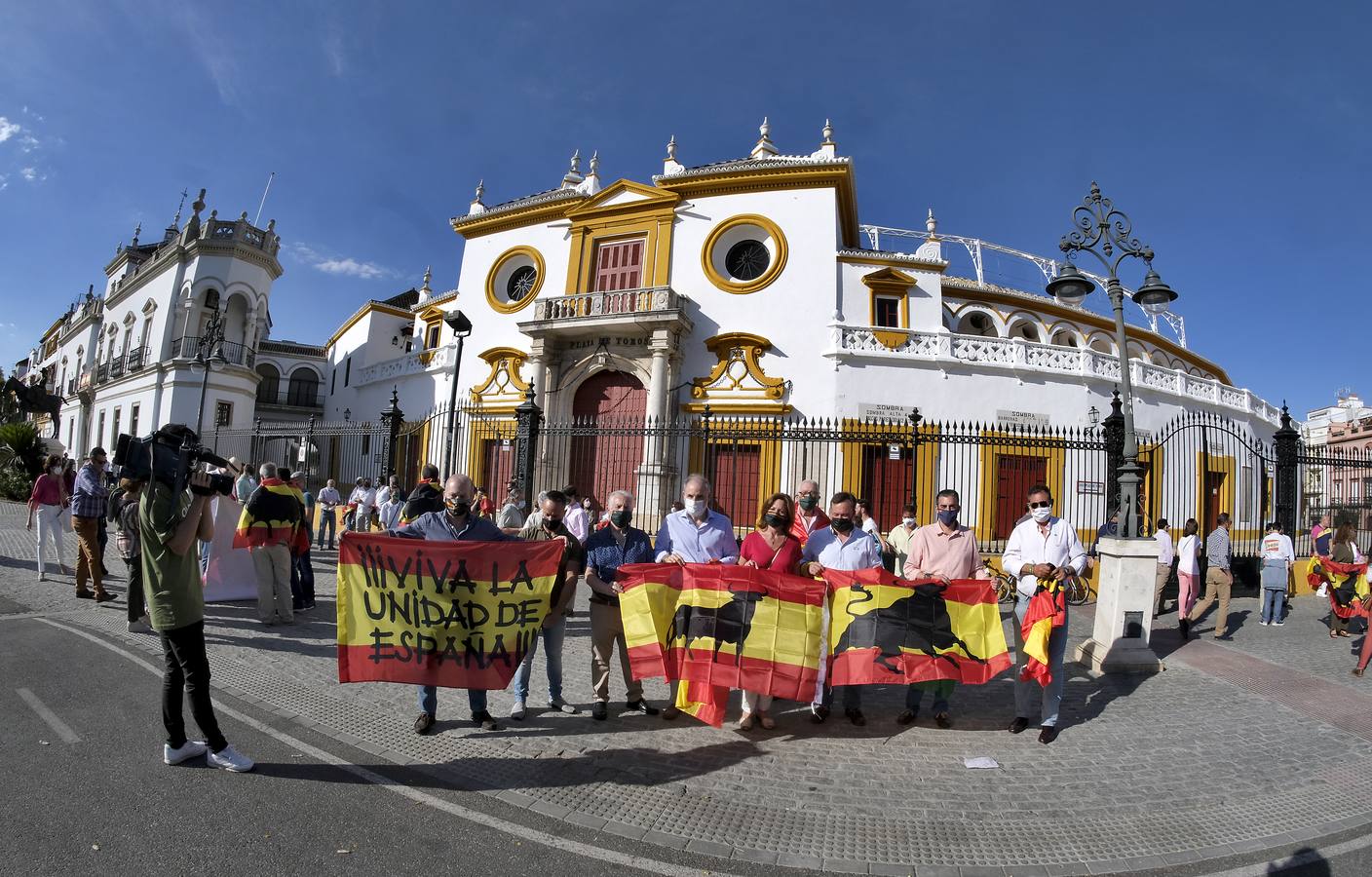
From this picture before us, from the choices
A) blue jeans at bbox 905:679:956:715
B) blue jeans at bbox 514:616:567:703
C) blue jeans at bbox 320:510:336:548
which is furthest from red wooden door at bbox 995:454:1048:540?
blue jeans at bbox 320:510:336:548

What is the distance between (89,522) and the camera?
7801 millimetres

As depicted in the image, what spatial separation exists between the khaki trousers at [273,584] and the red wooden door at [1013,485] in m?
14.5

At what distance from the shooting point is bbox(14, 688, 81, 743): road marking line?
4050 millimetres

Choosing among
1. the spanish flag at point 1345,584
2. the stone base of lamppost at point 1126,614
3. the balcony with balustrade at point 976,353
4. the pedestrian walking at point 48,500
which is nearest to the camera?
the stone base of lamppost at point 1126,614

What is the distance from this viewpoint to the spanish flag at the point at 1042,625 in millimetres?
4938

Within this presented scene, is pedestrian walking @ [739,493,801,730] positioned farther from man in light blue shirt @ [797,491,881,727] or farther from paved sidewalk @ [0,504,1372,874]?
paved sidewalk @ [0,504,1372,874]

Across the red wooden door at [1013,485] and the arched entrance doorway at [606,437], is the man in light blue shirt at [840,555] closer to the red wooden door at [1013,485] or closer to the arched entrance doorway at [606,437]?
the red wooden door at [1013,485]

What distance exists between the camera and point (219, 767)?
12.3ft

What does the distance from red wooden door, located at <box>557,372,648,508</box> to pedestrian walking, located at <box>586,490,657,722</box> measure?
1319 cm

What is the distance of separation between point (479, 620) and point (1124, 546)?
6.66 metres

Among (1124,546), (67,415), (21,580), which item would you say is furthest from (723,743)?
(67,415)

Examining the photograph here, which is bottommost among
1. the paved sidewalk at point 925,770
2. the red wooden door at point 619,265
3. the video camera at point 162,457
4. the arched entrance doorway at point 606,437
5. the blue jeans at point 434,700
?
the paved sidewalk at point 925,770

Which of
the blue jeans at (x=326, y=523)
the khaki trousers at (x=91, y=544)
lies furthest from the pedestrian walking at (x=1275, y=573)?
the blue jeans at (x=326, y=523)

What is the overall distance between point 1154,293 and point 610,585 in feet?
25.1
